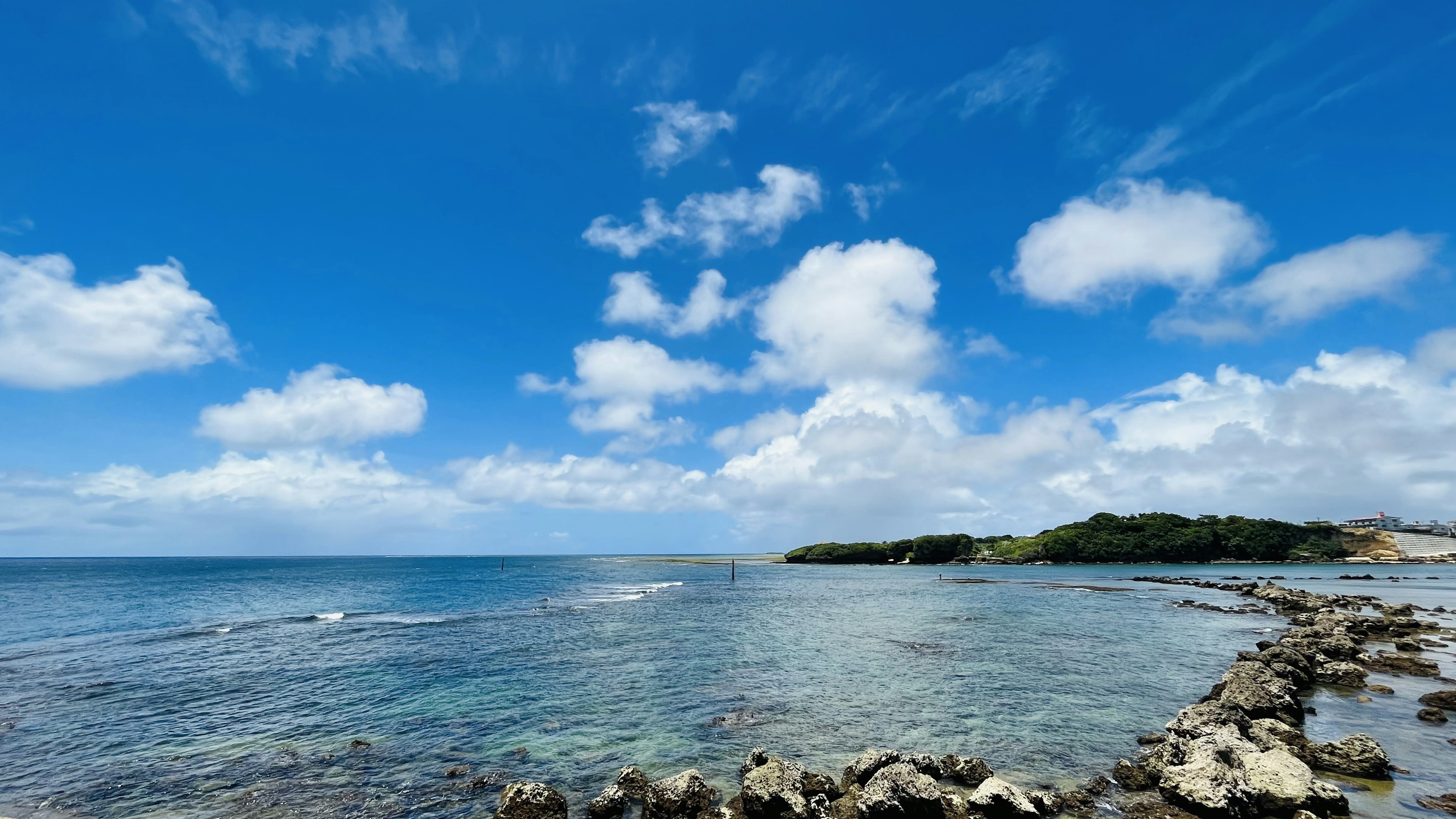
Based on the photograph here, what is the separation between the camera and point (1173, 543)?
175 meters

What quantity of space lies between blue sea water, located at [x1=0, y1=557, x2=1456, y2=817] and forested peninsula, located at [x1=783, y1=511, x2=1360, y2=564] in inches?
4912

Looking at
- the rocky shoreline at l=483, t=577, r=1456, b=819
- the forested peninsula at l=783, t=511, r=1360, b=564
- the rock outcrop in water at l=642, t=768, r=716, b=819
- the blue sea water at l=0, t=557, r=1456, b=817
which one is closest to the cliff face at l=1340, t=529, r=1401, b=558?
the forested peninsula at l=783, t=511, r=1360, b=564

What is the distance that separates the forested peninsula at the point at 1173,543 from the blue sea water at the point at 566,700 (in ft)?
409

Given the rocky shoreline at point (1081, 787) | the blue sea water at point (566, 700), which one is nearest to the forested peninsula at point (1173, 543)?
the blue sea water at point (566, 700)

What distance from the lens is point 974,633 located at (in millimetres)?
46031

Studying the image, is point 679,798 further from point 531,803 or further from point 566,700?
point 566,700

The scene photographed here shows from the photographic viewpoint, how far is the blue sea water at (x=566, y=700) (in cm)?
1889

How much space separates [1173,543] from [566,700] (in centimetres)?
19640

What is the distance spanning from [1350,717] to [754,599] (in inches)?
2332

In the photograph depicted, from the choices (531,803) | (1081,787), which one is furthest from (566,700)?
(1081,787)

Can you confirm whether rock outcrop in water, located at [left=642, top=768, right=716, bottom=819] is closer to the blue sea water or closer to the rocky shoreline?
the rocky shoreline

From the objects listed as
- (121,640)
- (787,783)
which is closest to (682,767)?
(787,783)

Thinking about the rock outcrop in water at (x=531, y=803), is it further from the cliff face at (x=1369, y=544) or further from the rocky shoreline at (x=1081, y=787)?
the cliff face at (x=1369, y=544)

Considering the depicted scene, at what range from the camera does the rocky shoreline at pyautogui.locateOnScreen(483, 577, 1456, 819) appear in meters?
15.1
